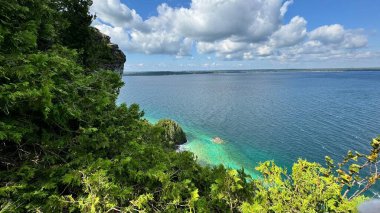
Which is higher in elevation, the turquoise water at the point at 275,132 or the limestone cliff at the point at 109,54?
the limestone cliff at the point at 109,54

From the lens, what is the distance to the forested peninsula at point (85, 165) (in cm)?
555

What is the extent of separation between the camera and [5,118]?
5.92m

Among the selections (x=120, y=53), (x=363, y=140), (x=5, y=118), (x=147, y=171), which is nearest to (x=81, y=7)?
(x=120, y=53)

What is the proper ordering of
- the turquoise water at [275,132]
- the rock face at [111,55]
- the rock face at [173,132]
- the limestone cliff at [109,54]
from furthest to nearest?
the rock face at [173,132] → the turquoise water at [275,132] → the rock face at [111,55] → the limestone cliff at [109,54]

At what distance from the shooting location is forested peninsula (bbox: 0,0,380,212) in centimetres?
555

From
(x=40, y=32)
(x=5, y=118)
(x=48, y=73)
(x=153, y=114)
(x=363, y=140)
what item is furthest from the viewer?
(x=153, y=114)

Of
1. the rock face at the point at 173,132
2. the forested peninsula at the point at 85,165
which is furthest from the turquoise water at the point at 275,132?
the forested peninsula at the point at 85,165

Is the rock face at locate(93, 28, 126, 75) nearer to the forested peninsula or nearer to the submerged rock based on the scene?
the forested peninsula

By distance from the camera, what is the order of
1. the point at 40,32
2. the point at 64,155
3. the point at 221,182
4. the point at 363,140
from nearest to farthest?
1. the point at 64,155
2. the point at 221,182
3. the point at 40,32
4. the point at 363,140

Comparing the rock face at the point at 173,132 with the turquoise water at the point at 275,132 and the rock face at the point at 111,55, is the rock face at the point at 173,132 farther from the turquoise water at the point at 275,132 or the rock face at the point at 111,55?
the rock face at the point at 111,55

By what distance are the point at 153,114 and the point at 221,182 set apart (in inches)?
2322

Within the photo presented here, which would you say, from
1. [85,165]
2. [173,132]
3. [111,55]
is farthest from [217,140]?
[85,165]

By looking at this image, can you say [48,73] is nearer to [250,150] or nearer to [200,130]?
[250,150]

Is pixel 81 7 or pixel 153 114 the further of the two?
pixel 153 114
